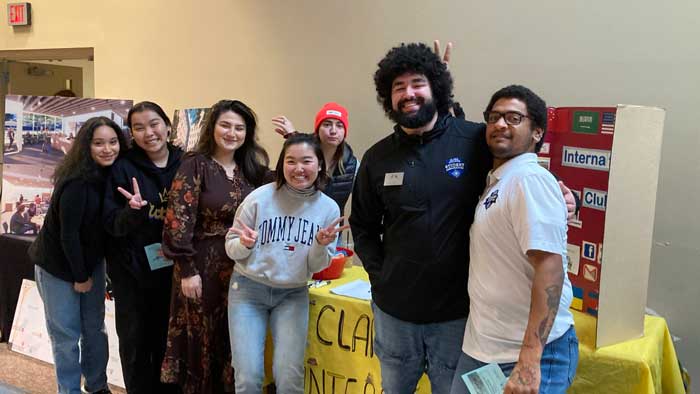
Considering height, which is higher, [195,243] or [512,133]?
[512,133]

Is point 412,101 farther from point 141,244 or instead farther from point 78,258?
point 78,258

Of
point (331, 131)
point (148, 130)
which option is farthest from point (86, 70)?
point (331, 131)

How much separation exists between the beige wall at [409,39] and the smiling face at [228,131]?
1.01 metres

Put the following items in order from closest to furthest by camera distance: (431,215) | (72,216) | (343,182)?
(431,215) → (72,216) → (343,182)

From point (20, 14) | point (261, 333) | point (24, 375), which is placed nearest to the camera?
point (261, 333)

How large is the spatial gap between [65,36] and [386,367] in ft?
13.9

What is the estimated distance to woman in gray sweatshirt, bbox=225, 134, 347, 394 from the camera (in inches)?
73.7

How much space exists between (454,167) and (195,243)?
3.83ft

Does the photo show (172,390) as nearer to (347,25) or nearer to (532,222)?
(532,222)

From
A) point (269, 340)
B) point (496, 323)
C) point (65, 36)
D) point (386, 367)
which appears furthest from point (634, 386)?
point (65, 36)

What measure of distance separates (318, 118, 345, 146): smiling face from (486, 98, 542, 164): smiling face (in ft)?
3.73

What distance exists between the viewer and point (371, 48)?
2.85 meters

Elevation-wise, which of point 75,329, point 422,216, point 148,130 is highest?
point 148,130

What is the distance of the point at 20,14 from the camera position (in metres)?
4.44
